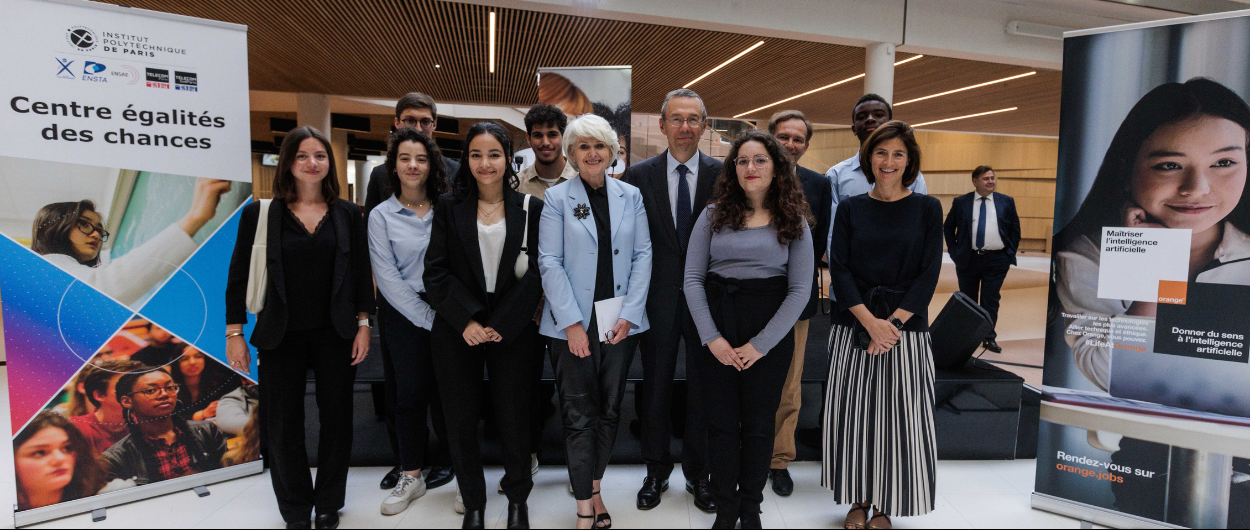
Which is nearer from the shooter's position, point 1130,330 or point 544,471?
point 1130,330

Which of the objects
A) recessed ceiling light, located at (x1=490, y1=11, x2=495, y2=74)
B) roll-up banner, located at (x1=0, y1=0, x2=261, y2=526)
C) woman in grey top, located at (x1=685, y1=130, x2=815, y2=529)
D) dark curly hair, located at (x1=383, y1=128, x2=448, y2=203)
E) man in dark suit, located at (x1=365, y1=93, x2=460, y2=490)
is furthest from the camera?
recessed ceiling light, located at (x1=490, y1=11, x2=495, y2=74)

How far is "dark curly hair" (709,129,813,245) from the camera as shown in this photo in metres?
2.18

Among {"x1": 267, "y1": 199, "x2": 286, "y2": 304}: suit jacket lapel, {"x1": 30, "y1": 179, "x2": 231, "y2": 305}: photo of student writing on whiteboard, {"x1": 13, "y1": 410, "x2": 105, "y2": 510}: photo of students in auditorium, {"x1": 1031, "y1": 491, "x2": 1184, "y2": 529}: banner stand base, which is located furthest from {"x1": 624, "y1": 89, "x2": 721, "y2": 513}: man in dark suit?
{"x1": 13, "y1": 410, "x2": 105, "y2": 510}: photo of students in auditorium

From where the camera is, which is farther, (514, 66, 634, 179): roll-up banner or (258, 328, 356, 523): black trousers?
(514, 66, 634, 179): roll-up banner

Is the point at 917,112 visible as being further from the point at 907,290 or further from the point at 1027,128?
the point at 907,290

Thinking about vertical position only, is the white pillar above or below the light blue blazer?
above

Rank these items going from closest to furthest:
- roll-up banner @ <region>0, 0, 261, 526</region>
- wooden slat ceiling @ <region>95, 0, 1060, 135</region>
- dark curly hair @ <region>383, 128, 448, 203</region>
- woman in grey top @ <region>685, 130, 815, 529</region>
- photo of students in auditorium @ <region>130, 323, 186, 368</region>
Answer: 1. woman in grey top @ <region>685, 130, 815, 529</region>
2. roll-up banner @ <region>0, 0, 261, 526</region>
3. dark curly hair @ <region>383, 128, 448, 203</region>
4. photo of students in auditorium @ <region>130, 323, 186, 368</region>
5. wooden slat ceiling @ <region>95, 0, 1060, 135</region>

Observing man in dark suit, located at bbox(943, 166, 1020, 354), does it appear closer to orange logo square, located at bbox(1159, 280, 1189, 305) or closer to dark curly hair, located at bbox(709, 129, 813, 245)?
orange logo square, located at bbox(1159, 280, 1189, 305)

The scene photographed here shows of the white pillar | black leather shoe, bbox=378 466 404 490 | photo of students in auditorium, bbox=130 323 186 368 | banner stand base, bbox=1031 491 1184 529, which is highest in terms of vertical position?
the white pillar

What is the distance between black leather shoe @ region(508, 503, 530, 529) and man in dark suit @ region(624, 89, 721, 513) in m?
0.54

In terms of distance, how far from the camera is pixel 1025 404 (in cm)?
323

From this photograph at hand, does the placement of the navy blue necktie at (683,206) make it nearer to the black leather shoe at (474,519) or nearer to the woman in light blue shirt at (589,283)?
the woman in light blue shirt at (589,283)

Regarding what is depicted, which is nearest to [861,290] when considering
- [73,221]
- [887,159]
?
[887,159]

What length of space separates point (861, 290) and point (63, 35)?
3.47 metres
